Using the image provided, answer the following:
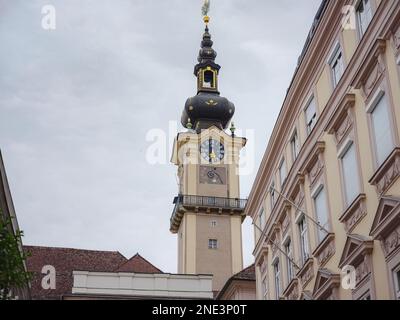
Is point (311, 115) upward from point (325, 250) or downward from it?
upward

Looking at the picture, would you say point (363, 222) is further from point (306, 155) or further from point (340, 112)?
point (306, 155)

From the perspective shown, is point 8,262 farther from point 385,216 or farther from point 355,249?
point 355,249

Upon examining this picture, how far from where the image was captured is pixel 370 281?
16156mm

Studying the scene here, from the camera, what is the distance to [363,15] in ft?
58.8

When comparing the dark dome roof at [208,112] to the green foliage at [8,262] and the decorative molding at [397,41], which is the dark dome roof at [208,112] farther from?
the green foliage at [8,262]

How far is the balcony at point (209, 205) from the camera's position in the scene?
60.4 m

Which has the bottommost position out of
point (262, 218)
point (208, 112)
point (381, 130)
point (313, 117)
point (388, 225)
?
point (388, 225)

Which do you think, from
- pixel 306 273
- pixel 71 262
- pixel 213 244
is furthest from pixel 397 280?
pixel 213 244

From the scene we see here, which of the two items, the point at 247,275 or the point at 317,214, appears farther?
the point at 247,275

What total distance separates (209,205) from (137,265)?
12961 millimetres

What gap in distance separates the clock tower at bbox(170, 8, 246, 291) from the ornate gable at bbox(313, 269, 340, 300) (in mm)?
38115

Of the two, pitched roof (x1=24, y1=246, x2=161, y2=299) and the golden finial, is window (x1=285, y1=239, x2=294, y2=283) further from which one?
the golden finial

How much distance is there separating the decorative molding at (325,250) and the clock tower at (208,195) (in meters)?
37.8

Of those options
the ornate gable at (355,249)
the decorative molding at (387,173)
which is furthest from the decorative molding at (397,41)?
the ornate gable at (355,249)
